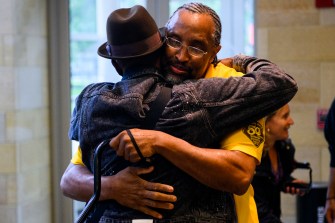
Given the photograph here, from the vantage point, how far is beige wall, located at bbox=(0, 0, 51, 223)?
2.81 m

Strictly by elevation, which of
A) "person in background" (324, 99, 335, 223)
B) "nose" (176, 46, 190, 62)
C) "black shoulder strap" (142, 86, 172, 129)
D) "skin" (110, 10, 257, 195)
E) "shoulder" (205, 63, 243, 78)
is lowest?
"person in background" (324, 99, 335, 223)

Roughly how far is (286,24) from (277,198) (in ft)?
4.02

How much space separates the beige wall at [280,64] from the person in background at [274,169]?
26.9 inches

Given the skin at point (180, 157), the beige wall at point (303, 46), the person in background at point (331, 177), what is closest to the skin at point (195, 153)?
the skin at point (180, 157)

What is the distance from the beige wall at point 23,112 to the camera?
9.21 ft

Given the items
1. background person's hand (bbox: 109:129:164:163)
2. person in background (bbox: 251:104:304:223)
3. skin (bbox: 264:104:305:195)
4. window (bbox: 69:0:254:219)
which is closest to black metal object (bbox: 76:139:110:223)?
background person's hand (bbox: 109:129:164:163)

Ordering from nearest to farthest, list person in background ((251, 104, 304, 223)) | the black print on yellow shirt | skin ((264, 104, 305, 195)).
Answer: the black print on yellow shirt → person in background ((251, 104, 304, 223)) → skin ((264, 104, 305, 195))

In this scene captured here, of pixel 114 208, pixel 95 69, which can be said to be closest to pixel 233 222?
pixel 114 208

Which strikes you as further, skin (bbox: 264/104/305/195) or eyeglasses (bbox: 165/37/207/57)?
skin (bbox: 264/104/305/195)

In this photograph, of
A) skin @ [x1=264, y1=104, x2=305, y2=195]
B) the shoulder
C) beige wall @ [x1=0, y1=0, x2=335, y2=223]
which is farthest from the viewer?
beige wall @ [x1=0, y1=0, x2=335, y2=223]

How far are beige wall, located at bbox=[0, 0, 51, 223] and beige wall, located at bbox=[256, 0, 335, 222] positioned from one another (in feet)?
4.45

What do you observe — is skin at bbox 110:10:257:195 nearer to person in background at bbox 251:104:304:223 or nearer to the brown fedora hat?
the brown fedora hat

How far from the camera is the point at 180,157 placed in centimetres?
118

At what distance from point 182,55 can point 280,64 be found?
1.91m
